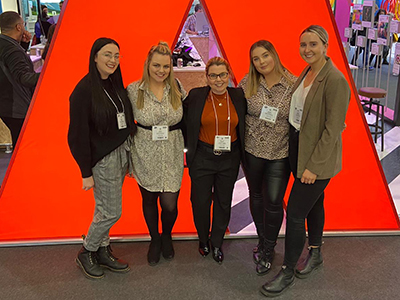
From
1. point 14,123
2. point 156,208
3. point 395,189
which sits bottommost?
point 395,189

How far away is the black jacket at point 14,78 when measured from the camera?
3.00 meters

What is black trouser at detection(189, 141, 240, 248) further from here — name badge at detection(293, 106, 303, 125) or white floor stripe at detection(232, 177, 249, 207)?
white floor stripe at detection(232, 177, 249, 207)

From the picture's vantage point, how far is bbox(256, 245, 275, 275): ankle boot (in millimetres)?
2507

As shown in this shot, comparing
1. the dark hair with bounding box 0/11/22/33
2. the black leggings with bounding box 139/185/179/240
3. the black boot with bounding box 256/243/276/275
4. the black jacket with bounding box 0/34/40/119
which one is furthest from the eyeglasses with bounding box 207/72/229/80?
the dark hair with bounding box 0/11/22/33

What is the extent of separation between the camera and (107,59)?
208 cm

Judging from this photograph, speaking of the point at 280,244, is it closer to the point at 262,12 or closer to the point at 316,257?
the point at 316,257

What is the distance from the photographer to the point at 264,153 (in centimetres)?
227

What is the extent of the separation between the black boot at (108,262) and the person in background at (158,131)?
337mm

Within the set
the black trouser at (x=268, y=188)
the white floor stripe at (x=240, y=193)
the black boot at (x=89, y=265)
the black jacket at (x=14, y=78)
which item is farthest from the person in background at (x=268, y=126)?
the black jacket at (x=14, y=78)

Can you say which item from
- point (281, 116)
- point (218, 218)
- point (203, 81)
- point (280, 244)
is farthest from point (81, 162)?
point (203, 81)

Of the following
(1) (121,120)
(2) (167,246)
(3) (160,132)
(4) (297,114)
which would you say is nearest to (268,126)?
(4) (297,114)

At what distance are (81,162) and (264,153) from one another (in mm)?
969

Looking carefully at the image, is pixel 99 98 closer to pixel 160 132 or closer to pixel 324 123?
pixel 160 132

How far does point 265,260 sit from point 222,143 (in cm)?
79
